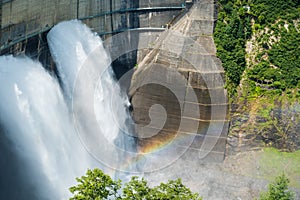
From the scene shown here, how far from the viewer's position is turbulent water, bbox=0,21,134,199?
32000 millimetres

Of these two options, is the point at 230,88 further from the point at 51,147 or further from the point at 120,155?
the point at 51,147

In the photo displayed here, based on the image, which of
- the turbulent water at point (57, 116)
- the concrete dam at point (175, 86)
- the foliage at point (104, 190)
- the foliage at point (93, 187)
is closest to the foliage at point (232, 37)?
the concrete dam at point (175, 86)

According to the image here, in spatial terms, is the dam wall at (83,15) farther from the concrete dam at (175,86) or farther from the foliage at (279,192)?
the foliage at (279,192)

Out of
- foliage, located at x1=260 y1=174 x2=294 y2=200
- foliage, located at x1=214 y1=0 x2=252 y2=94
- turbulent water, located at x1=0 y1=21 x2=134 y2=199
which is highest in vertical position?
foliage, located at x1=214 y1=0 x2=252 y2=94

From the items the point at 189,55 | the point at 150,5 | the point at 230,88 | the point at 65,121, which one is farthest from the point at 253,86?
the point at 65,121

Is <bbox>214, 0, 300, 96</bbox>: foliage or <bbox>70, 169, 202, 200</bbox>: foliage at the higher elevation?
<bbox>214, 0, 300, 96</bbox>: foliage

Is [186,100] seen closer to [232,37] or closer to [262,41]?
[232,37]

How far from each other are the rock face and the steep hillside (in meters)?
0.86

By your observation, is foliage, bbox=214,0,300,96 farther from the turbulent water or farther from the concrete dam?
the turbulent water

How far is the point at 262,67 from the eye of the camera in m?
39.6

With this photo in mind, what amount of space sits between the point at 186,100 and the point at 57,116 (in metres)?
7.15

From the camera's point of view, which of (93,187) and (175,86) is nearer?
(93,187)

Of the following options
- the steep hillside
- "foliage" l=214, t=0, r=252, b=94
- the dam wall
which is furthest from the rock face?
the dam wall

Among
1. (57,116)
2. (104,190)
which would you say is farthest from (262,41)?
(104,190)
